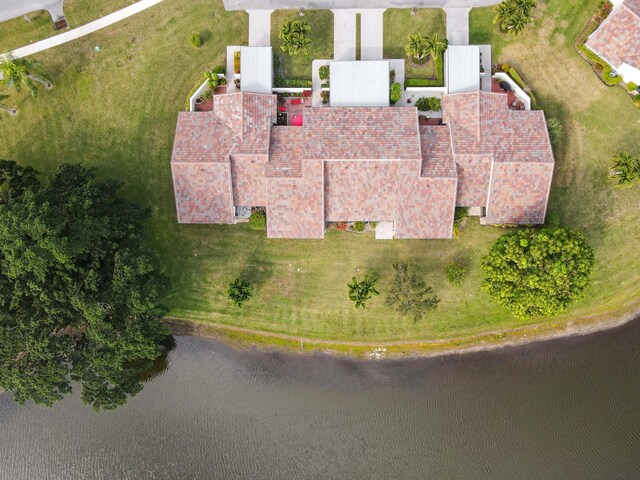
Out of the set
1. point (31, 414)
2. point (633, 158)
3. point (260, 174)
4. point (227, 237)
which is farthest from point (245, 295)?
point (633, 158)

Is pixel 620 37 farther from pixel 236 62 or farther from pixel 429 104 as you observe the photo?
pixel 236 62

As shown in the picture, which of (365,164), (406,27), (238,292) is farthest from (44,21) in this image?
(406,27)

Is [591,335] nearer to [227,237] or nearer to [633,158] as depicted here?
[633,158]

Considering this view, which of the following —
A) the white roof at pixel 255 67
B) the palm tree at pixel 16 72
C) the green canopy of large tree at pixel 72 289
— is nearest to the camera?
the green canopy of large tree at pixel 72 289

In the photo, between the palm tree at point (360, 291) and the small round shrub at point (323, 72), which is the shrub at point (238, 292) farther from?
the small round shrub at point (323, 72)

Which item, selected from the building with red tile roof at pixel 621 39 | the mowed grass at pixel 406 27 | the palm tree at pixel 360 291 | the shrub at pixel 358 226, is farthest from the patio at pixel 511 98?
the palm tree at pixel 360 291
